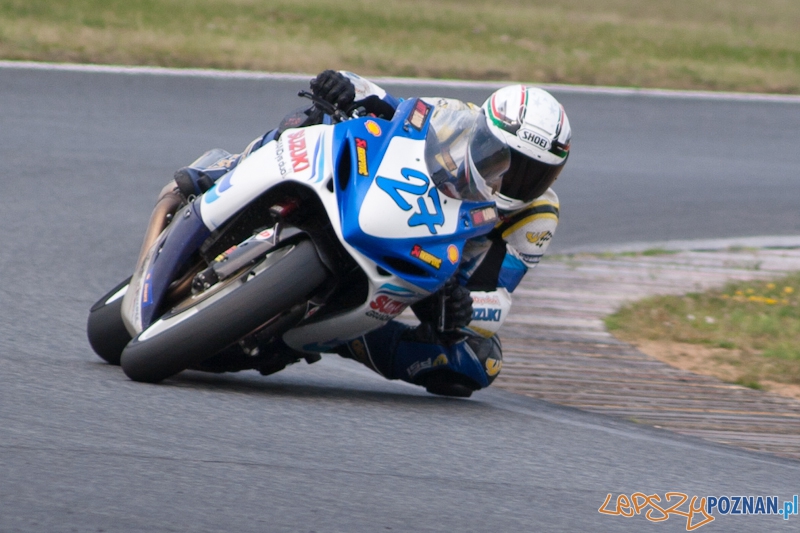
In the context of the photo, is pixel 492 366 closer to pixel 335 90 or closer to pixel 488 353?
pixel 488 353

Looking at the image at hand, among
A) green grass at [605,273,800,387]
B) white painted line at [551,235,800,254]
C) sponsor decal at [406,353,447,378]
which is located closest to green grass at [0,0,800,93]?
white painted line at [551,235,800,254]

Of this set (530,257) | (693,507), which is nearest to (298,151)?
(530,257)

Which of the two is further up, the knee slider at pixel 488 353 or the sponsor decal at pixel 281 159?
the sponsor decal at pixel 281 159

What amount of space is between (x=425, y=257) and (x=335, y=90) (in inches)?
36.6

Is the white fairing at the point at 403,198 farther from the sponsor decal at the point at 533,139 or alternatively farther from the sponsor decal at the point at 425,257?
the sponsor decal at the point at 533,139

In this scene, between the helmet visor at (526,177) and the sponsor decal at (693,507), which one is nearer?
the sponsor decal at (693,507)

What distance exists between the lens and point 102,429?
149 inches

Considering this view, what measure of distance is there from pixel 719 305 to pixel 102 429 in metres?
4.71

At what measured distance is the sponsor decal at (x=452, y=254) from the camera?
4281 millimetres

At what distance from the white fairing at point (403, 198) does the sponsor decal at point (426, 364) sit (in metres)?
0.86

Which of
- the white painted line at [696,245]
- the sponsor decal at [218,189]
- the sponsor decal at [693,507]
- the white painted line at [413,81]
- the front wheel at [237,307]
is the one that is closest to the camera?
the sponsor decal at [693,507]

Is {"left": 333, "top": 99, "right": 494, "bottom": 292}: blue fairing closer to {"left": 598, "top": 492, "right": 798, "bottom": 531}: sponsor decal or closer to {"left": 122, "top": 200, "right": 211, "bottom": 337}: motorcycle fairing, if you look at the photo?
{"left": 122, "top": 200, "right": 211, "bottom": 337}: motorcycle fairing

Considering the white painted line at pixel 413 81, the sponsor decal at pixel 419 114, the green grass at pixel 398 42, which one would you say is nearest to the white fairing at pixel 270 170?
the sponsor decal at pixel 419 114

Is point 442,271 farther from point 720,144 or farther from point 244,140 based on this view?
point 720,144
